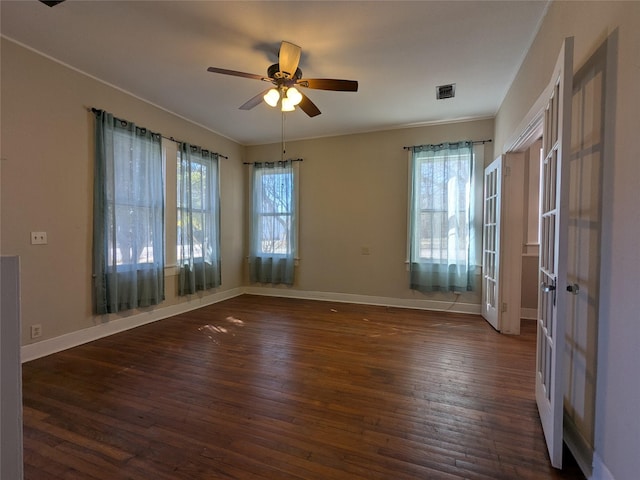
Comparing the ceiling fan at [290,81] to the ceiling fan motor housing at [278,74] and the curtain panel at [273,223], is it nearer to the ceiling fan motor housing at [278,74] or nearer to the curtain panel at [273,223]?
the ceiling fan motor housing at [278,74]

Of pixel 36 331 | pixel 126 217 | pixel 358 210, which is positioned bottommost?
pixel 36 331

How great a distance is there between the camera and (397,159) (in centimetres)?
465

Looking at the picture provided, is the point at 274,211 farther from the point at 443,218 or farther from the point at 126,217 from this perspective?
the point at 443,218

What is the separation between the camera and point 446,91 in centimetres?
339

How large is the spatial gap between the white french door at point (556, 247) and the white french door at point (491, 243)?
1773 mm

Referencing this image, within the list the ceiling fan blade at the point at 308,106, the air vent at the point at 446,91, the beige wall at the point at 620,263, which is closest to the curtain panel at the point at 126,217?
the ceiling fan blade at the point at 308,106

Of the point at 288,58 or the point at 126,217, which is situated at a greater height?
the point at 288,58

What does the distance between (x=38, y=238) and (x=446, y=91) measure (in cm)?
447

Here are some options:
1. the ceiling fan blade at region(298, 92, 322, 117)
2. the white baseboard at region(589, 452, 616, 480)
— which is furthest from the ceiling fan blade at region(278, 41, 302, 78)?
the white baseboard at region(589, 452, 616, 480)

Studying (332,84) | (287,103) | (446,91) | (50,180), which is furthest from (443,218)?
(50,180)

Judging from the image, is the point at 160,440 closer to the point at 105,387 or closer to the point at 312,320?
the point at 105,387

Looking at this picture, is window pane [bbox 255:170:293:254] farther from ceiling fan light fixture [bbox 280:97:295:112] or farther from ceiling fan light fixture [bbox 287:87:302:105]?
ceiling fan light fixture [bbox 287:87:302:105]

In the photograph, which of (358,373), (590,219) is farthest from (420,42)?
(358,373)

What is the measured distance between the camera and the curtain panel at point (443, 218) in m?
4.23
